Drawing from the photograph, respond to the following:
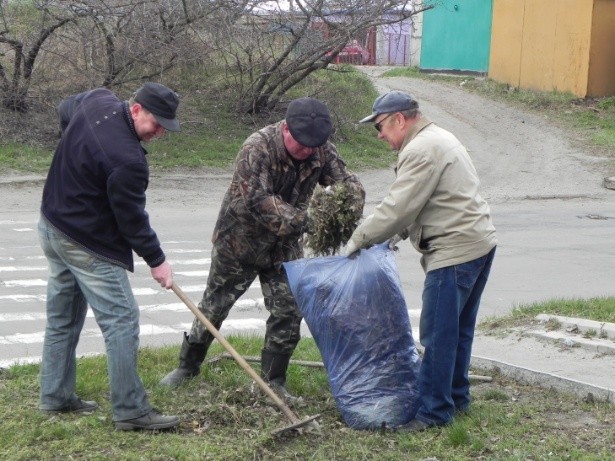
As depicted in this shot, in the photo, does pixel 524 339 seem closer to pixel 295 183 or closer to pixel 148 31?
pixel 295 183

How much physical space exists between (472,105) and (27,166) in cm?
1340

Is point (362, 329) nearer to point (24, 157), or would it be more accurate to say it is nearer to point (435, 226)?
point (435, 226)

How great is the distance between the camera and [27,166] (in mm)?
16750

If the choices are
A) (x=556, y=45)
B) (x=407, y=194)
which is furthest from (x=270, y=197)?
(x=556, y=45)

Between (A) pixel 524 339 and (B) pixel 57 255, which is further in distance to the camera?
(A) pixel 524 339

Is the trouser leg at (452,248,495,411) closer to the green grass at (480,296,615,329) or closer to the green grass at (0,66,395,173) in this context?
the green grass at (480,296,615,329)

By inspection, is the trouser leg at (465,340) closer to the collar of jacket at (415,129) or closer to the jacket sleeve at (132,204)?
the collar of jacket at (415,129)

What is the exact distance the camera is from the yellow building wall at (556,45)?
2502 cm

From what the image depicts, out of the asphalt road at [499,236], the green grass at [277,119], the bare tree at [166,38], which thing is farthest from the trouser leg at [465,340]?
the bare tree at [166,38]

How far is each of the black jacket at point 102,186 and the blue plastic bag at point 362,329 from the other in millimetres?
917

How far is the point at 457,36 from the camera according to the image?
30.8m

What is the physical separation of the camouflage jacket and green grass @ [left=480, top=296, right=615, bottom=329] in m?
2.78

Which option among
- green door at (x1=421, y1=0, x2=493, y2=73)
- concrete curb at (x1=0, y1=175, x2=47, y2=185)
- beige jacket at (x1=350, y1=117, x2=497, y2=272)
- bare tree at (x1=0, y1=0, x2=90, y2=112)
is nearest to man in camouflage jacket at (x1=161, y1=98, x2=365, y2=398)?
beige jacket at (x1=350, y1=117, x2=497, y2=272)

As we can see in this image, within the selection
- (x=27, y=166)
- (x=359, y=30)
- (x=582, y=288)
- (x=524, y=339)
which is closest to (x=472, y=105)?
(x=359, y=30)
